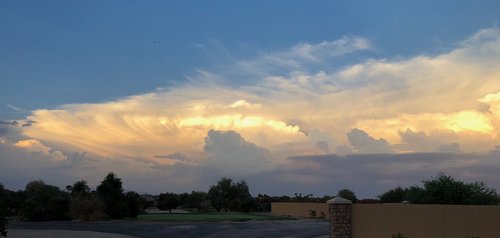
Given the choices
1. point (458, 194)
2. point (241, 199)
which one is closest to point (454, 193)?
point (458, 194)

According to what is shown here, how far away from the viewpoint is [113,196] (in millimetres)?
58031

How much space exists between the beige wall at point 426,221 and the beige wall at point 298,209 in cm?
3550

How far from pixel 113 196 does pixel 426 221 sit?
40.7 m

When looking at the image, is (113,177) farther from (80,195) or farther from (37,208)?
(37,208)

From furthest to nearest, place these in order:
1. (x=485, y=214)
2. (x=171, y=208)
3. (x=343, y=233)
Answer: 1. (x=171, y=208)
2. (x=343, y=233)
3. (x=485, y=214)

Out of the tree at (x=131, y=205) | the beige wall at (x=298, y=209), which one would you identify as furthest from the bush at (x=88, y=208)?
the beige wall at (x=298, y=209)

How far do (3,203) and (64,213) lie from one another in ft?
119

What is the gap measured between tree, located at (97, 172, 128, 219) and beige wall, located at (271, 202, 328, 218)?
2068 cm

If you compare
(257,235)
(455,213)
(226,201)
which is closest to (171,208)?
(226,201)

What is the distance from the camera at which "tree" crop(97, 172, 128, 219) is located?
188 feet

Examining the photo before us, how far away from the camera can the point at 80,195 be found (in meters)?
57.8

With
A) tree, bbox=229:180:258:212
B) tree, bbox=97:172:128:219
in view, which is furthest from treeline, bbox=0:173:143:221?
tree, bbox=229:180:258:212

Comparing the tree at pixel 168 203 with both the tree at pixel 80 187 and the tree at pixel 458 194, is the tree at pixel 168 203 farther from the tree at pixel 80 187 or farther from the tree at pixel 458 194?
the tree at pixel 458 194

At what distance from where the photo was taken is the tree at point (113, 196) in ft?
188
